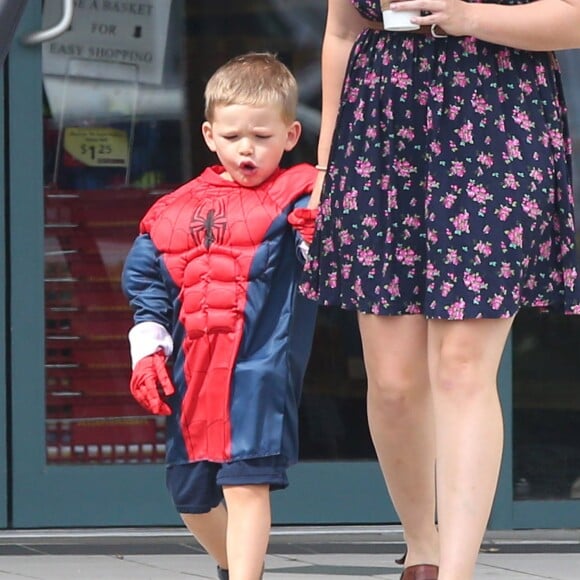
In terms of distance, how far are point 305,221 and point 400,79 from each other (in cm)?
38

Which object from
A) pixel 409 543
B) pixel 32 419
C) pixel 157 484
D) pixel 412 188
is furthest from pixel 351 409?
pixel 412 188

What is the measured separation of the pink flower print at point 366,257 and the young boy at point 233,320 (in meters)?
0.14

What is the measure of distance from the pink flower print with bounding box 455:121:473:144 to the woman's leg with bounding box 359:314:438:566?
1.36ft

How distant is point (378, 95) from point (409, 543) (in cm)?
103

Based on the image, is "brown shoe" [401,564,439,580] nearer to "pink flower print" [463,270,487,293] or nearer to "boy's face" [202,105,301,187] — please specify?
"pink flower print" [463,270,487,293]

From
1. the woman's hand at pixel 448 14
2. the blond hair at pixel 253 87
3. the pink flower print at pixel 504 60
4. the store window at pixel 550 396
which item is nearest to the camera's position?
the woman's hand at pixel 448 14

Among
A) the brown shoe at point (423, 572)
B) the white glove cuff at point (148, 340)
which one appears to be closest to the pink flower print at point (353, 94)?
the white glove cuff at point (148, 340)

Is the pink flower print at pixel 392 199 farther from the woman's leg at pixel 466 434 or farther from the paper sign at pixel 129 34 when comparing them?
the paper sign at pixel 129 34

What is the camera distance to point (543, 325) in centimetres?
525

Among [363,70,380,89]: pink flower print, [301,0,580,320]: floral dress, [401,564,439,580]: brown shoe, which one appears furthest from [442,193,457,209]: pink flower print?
[401,564,439,580]: brown shoe

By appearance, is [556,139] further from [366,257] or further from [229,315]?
[229,315]

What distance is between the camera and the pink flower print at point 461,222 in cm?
336

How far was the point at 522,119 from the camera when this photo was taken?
3.41m

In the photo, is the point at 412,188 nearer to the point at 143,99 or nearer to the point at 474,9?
the point at 474,9
